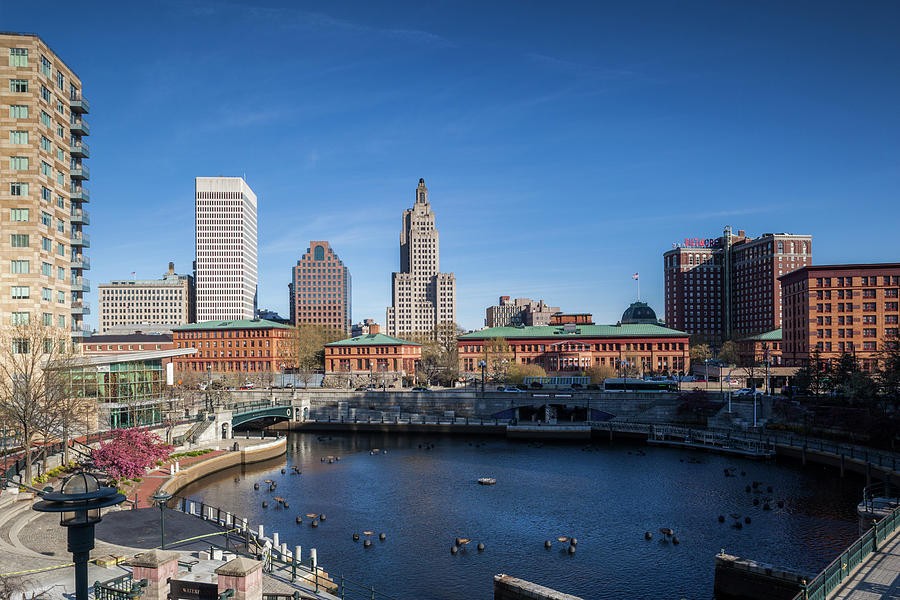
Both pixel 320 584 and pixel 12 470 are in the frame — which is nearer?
pixel 320 584

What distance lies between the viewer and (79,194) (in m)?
83.0

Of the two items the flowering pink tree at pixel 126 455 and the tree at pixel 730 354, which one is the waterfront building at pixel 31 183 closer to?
the flowering pink tree at pixel 126 455

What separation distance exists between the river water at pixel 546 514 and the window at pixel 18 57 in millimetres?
52229

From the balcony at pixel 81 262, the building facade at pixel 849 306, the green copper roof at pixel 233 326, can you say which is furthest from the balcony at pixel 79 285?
the building facade at pixel 849 306

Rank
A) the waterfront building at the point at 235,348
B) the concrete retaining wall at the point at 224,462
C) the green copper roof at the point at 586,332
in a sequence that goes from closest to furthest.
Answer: the concrete retaining wall at the point at 224,462 < the green copper roof at the point at 586,332 < the waterfront building at the point at 235,348

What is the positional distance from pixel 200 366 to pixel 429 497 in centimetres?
13609

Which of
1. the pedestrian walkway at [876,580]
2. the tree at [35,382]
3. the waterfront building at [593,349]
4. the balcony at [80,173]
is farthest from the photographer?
the waterfront building at [593,349]

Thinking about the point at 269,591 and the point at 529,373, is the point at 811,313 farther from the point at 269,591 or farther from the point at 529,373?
the point at 269,591

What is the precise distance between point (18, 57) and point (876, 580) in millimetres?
91255

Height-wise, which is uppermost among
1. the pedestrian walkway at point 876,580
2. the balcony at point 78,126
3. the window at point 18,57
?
the window at point 18,57

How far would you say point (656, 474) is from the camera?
73.6 metres

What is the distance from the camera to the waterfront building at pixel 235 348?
588 ft

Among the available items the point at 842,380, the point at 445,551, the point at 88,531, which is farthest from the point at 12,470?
the point at 842,380

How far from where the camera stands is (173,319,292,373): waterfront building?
179m
